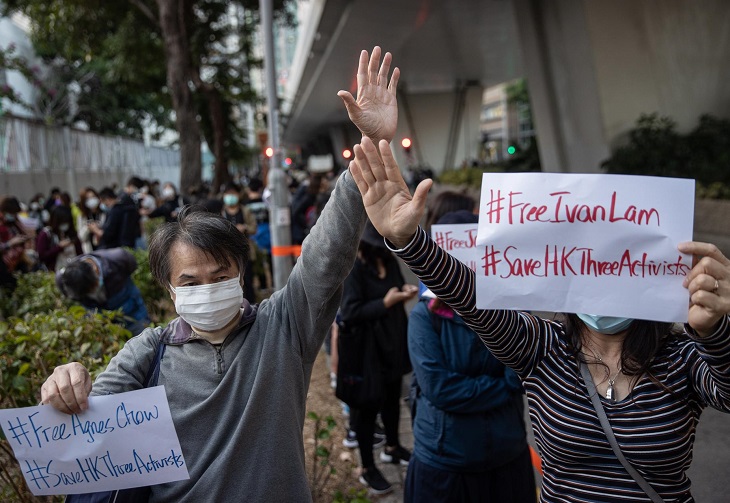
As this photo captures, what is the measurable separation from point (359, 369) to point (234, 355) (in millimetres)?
2077

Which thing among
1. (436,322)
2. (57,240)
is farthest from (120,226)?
(436,322)

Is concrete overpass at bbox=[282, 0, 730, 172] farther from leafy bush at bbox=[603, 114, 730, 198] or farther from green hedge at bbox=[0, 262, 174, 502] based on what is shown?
green hedge at bbox=[0, 262, 174, 502]

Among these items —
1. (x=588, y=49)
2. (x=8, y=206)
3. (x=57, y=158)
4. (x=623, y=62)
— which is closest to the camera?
(x=8, y=206)

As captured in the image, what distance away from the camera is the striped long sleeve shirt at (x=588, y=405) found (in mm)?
1746

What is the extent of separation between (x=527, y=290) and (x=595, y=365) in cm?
37

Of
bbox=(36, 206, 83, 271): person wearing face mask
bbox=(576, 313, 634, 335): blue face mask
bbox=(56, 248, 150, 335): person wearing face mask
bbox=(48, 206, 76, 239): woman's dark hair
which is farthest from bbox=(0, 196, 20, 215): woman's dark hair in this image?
bbox=(576, 313, 634, 335): blue face mask

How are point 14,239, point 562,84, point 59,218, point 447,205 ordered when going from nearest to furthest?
point 447,205 < point 14,239 < point 59,218 < point 562,84

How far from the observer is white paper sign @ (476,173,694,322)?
5.25 ft

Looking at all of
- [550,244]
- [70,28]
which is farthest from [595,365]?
[70,28]

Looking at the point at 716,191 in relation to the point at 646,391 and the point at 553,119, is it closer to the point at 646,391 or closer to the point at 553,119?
the point at 553,119

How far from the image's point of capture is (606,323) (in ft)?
6.05

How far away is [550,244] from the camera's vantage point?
1.73m

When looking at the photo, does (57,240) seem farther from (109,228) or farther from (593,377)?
(593,377)

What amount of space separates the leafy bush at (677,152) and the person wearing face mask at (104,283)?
9234mm
